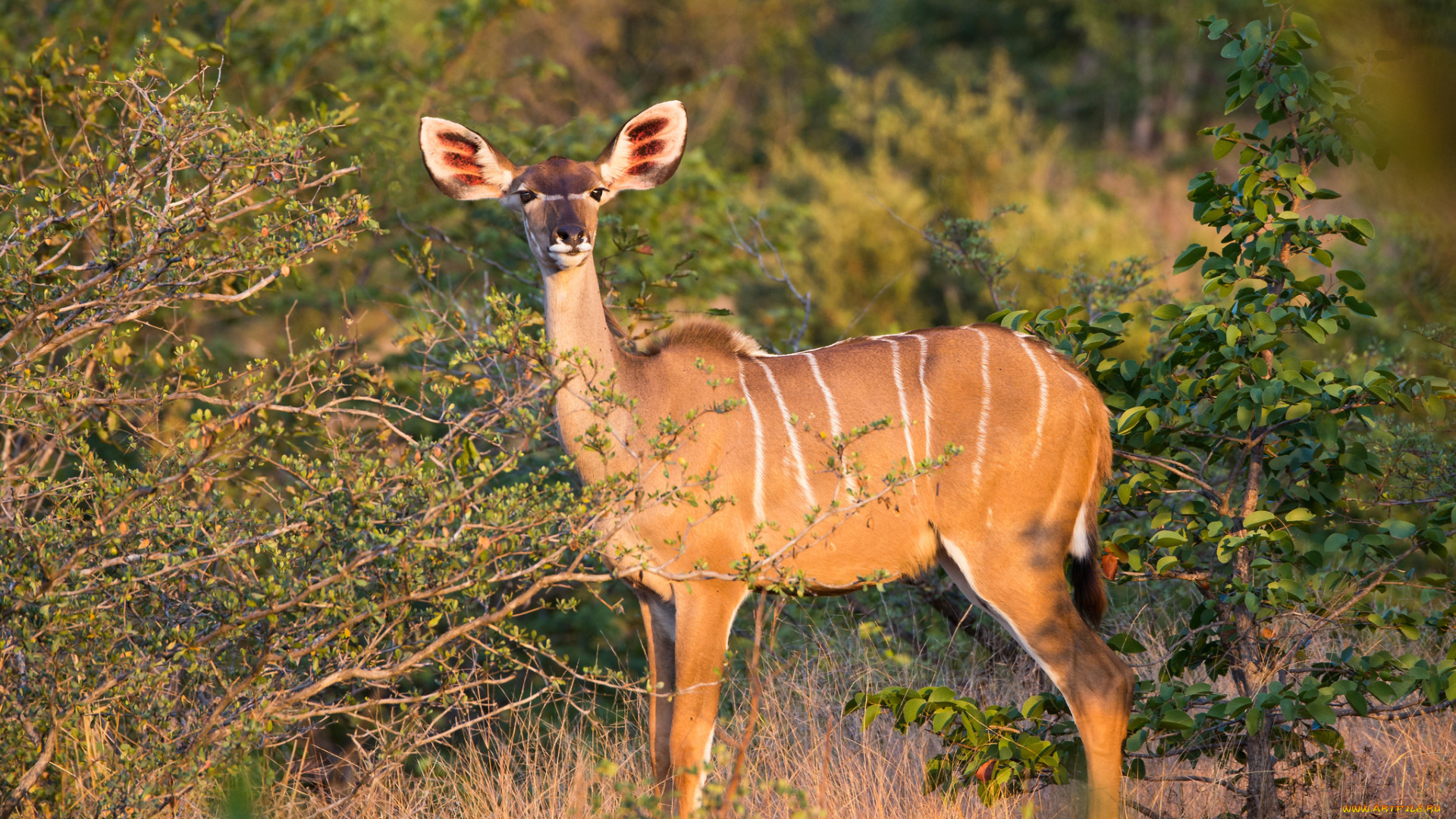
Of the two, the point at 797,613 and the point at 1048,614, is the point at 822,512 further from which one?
the point at 797,613

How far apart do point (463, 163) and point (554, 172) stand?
13.7 inches

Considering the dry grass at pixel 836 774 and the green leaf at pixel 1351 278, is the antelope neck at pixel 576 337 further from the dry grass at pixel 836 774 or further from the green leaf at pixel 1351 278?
the green leaf at pixel 1351 278

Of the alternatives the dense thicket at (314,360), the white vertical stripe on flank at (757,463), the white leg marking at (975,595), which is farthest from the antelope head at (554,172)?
the white leg marking at (975,595)

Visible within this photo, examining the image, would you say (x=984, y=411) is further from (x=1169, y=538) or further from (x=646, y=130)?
(x=646, y=130)

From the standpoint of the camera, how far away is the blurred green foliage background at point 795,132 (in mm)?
5164

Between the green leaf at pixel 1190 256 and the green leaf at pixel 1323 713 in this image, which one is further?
the green leaf at pixel 1190 256

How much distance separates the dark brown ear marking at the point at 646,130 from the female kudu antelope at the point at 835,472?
31mm

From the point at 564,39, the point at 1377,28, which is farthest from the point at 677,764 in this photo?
the point at 564,39

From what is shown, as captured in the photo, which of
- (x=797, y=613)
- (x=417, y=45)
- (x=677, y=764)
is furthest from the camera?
→ (x=417, y=45)

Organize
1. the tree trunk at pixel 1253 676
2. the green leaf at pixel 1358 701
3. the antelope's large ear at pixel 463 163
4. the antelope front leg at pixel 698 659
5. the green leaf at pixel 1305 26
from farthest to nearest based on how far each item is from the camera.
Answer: the antelope's large ear at pixel 463 163 → the antelope front leg at pixel 698 659 → the tree trunk at pixel 1253 676 → the green leaf at pixel 1305 26 → the green leaf at pixel 1358 701

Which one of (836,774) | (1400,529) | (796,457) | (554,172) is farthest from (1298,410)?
(554,172)

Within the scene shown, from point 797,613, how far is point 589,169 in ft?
7.16

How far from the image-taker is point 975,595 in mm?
3660

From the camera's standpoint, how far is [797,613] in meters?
5.15
